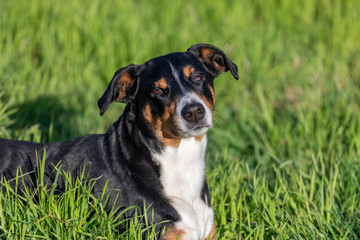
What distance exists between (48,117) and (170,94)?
252cm

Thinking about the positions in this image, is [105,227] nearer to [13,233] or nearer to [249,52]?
[13,233]

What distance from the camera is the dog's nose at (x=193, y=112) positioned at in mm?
3244

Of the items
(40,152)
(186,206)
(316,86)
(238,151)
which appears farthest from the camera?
(316,86)

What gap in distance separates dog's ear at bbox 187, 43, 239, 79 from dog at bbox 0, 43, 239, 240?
0.03 meters

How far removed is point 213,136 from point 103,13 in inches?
103

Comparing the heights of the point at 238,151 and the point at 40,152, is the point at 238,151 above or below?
below

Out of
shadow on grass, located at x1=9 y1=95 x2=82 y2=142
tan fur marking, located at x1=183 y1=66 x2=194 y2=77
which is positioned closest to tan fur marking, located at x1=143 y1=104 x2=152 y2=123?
tan fur marking, located at x1=183 y1=66 x2=194 y2=77

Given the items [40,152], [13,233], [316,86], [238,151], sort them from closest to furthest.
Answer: [13,233] → [40,152] → [238,151] → [316,86]

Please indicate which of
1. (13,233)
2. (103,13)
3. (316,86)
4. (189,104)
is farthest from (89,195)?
(103,13)

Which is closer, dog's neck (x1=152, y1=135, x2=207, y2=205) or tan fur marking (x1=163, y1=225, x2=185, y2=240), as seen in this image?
tan fur marking (x1=163, y1=225, x2=185, y2=240)

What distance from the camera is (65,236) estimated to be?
3084 mm

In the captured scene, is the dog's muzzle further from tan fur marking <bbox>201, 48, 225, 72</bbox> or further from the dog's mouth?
tan fur marking <bbox>201, 48, 225, 72</bbox>

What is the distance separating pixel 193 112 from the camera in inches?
128

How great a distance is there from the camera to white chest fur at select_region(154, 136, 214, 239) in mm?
3432
